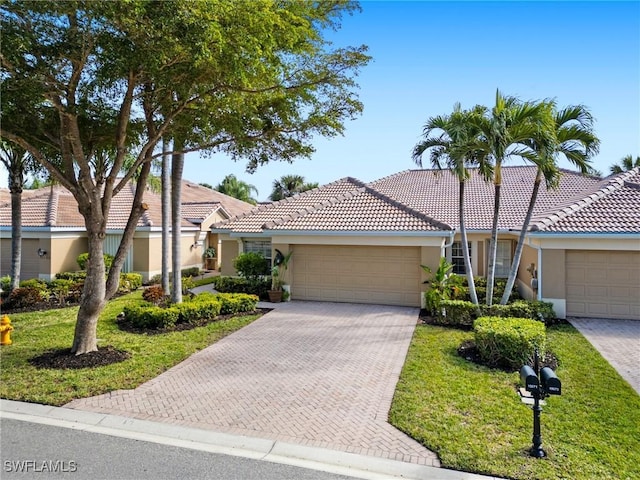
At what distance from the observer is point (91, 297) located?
9078 millimetres

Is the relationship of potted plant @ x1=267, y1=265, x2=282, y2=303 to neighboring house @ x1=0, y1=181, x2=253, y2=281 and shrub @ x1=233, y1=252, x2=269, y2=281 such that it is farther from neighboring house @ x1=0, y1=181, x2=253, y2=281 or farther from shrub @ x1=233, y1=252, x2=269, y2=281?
neighboring house @ x1=0, y1=181, x2=253, y2=281

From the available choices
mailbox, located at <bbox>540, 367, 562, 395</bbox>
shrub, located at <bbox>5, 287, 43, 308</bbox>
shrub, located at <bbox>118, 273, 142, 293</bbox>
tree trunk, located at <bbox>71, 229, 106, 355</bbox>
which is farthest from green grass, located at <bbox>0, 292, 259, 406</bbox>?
mailbox, located at <bbox>540, 367, 562, 395</bbox>

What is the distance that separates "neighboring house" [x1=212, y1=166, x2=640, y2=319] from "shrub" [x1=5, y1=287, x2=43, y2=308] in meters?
8.29

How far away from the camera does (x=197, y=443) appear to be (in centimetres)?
564

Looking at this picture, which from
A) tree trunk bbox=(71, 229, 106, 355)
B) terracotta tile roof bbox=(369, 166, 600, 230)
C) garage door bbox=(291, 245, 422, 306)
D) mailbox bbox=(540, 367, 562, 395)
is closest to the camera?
mailbox bbox=(540, 367, 562, 395)

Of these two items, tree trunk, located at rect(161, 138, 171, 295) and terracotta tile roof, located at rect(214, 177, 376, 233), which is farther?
terracotta tile roof, located at rect(214, 177, 376, 233)

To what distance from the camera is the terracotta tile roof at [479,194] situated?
19.7 m

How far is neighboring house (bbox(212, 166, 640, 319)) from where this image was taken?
1316 cm

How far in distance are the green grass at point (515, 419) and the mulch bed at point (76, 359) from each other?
254 inches

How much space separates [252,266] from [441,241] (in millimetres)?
8244

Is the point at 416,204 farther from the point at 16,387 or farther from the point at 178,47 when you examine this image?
the point at 16,387

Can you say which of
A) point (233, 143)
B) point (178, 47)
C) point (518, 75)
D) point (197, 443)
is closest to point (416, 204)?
point (518, 75)

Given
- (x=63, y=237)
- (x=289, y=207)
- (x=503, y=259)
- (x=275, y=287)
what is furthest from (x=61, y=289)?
(x=503, y=259)

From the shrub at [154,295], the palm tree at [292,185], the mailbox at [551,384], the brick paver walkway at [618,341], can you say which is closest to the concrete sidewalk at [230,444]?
the mailbox at [551,384]
